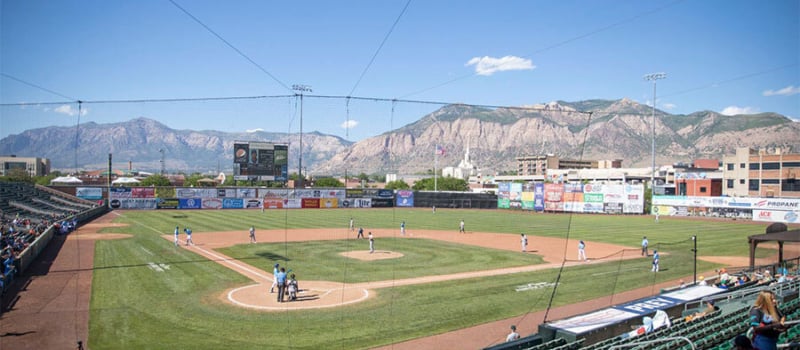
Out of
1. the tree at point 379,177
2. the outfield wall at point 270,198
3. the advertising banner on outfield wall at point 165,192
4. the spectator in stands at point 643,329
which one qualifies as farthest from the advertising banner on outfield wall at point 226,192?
the spectator in stands at point 643,329

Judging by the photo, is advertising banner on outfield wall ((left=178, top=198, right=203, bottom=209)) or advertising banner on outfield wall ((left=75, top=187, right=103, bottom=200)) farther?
advertising banner on outfield wall ((left=178, top=198, right=203, bottom=209))

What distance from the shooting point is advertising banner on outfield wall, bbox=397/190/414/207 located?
86.8 metres

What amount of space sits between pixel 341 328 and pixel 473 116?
10481 millimetres

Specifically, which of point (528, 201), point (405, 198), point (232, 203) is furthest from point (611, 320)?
point (405, 198)

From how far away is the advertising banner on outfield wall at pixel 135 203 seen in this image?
68.9 meters

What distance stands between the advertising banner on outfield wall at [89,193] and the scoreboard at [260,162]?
49.1 metres

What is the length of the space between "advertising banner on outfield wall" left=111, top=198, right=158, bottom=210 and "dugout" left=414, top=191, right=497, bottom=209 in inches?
1651

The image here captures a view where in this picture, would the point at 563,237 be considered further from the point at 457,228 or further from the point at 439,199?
the point at 439,199

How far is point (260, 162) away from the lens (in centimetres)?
2892

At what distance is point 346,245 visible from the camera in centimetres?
3712

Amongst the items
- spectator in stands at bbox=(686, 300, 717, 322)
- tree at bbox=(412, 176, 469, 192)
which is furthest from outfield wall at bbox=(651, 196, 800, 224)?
spectator in stands at bbox=(686, 300, 717, 322)

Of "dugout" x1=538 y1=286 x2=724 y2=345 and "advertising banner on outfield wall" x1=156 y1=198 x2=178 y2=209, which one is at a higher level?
"dugout" x1=538 y1=286 x2=724 y2=345

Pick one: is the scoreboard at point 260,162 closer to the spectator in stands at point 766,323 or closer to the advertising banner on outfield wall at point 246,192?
the spectator in stands at point 766,323

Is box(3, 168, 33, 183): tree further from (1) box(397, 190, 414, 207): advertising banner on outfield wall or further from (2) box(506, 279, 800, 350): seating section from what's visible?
(1) box(397, 190, 414, 207): advertising banner on outfield wall
